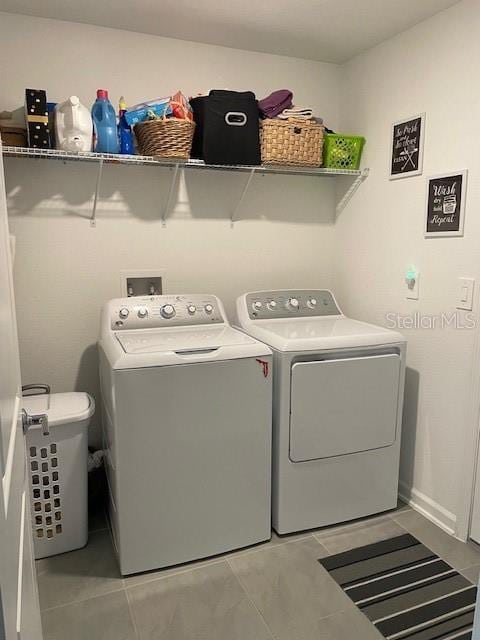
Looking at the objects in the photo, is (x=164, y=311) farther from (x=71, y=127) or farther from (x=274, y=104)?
(x=274, y=104)

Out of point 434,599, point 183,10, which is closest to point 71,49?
point 183,10

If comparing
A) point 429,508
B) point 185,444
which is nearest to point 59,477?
point 185,444

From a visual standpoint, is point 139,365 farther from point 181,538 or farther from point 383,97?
point 383,97

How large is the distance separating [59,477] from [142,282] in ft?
3.46

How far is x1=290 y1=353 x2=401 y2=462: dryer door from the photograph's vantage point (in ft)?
7.00

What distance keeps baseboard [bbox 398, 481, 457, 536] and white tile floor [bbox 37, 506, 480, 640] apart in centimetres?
5

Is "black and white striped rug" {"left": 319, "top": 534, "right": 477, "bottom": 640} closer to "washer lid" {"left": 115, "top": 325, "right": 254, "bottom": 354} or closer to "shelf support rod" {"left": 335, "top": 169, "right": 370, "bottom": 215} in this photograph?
"washer lid" {"left": 115, "top": 325, "right": 254, "bottom": 354}

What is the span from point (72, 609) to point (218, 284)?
1683 millimetres

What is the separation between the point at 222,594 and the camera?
190 cm

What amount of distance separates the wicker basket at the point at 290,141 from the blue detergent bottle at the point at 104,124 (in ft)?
2.33

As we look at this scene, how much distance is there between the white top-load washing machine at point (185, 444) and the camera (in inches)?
74.9

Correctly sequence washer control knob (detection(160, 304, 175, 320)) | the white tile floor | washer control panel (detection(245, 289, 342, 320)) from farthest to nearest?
washer control panel (detection(245, 289, 342, 320)), washer control knob (detection(160, 304, 175, 320)), the white tile floor

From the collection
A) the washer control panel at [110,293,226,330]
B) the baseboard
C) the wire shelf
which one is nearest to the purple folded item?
the wire shelf

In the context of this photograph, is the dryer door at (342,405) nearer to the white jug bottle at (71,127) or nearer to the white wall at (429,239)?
the white wall at (429,239)
